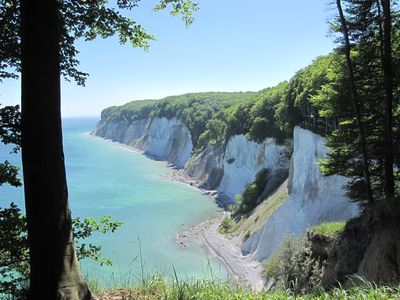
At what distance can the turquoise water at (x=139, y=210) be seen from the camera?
42.3 metres

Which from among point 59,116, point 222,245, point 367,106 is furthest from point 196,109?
point 59,116

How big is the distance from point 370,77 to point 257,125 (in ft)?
156

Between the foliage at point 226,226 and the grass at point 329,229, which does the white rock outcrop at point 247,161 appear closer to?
the foliage at point 226,226

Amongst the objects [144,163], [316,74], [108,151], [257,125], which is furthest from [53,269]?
[108,151]

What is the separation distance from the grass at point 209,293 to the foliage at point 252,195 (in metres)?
48.3

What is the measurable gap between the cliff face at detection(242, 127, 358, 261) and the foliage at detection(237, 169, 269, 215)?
995 centimetres

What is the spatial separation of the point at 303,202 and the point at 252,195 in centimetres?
1614

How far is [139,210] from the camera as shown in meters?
69.7

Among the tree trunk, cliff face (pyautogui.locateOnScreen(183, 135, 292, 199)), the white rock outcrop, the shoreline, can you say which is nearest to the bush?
the shoreline

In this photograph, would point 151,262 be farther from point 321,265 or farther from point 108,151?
point 108,151

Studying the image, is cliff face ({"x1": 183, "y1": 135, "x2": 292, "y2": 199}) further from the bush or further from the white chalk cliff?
the bush

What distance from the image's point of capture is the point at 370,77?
58.2 feet

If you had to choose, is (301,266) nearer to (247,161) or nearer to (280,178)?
(280,178)

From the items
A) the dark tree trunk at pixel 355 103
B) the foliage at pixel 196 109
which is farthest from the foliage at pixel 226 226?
the foliage at pixel 196 109
